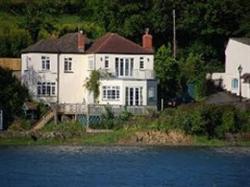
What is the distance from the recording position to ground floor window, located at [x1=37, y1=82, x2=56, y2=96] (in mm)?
90500

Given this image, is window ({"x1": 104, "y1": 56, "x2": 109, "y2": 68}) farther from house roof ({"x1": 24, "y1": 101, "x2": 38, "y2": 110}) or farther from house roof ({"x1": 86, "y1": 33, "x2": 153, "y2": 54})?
house roof ({"x1": 24, "y1": 101, "x2": 38, "y2": 110})

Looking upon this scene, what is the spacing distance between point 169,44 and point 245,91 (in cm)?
1090

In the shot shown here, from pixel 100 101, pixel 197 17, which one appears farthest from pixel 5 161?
pixel 197 17

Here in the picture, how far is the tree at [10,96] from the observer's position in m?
85.0

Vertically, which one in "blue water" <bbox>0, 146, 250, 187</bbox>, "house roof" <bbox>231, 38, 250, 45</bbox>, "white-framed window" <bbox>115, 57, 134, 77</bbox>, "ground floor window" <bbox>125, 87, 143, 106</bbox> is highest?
"house roof" <bbox>231, 38, 250, 45</bbox>

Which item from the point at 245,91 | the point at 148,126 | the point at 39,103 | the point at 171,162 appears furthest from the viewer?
the point at 245,91

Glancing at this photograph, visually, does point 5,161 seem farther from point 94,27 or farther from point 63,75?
point 94,27

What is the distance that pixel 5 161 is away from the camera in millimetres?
66688

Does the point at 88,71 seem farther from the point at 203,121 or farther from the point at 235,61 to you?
the point at 203,121

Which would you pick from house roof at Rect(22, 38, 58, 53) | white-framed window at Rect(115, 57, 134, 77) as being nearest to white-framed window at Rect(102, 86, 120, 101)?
white-framed window at Rect(115, 57, 134, 77)

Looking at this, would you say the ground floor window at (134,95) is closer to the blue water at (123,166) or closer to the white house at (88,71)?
the white house at (88,71)

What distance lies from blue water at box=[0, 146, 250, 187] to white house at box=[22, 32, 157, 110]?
1227 centimetres

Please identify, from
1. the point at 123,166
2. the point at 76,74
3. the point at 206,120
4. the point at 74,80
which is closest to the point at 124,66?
the point at 76,74

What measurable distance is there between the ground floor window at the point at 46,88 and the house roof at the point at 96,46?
252 cm
